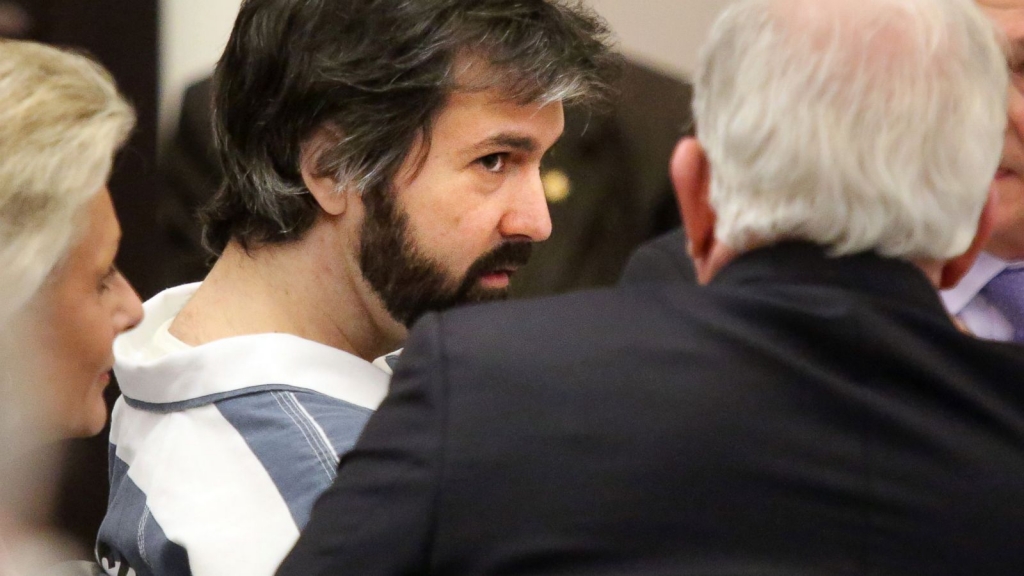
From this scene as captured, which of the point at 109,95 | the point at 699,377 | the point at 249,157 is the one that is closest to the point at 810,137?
the point at 699,377

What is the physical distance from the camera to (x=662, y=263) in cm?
157

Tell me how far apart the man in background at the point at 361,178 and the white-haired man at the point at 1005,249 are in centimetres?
56

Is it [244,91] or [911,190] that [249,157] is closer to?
[244,91]

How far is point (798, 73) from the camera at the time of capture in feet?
3.21

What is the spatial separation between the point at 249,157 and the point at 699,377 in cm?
93

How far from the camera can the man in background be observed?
1.58 metres

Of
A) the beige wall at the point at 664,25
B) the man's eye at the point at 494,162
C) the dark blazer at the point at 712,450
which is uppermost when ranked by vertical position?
the dark blazer at the point at 712,450

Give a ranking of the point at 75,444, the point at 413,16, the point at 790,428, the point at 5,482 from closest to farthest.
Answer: the point at 790,428 < the point at 5,482 < the point at 413,16 < the point at 75,444

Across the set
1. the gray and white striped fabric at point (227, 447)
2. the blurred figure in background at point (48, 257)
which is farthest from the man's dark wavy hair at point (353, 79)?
the blurred figure in background at point (48, 257)

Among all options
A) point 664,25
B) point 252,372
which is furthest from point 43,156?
point 664,25

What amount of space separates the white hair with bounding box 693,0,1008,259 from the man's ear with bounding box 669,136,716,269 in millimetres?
64

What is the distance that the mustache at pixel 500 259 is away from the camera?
167cm

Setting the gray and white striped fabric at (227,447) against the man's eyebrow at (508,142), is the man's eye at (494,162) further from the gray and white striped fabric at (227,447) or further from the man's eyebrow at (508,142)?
the gray and white striped fabric at (227,447)

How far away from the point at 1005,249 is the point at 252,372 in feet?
3.01
